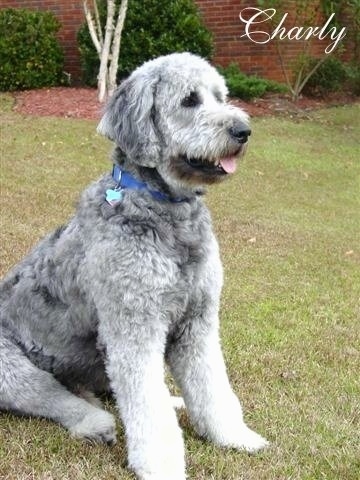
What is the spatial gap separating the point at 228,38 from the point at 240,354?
510 inches

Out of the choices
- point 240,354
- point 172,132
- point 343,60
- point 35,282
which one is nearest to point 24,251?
point 240,354

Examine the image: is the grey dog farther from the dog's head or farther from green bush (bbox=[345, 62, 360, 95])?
green bush (bbox=[345, 62, 360, 95])

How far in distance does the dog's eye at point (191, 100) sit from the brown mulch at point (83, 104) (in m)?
9.02

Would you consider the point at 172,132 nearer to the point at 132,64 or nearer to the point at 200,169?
the point at 200,169

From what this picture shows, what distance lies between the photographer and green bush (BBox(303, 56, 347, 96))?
16.7 metres

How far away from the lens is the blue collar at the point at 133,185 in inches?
133

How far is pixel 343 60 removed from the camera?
17281 mm

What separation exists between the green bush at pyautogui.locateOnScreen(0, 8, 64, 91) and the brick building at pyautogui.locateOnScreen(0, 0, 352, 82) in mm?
1286

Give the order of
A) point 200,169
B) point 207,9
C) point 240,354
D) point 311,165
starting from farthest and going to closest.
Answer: point 207,9, point 311,165, point 240,354, point 200,169

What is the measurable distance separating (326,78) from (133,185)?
47.1 feet

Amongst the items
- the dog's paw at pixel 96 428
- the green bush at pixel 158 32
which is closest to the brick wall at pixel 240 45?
the green bush at pixel 158 32

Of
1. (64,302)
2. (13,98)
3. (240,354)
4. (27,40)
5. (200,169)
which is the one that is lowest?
(13,98)

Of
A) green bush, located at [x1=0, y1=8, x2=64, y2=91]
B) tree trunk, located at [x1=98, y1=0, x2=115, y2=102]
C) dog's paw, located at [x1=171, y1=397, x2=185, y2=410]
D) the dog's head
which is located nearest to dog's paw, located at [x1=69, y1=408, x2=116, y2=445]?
dog's paw, located at [x1=171, y1=397, x2=185, y2=410]

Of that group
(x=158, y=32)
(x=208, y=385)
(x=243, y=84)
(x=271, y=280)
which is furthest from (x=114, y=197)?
(x=243, y=84)
